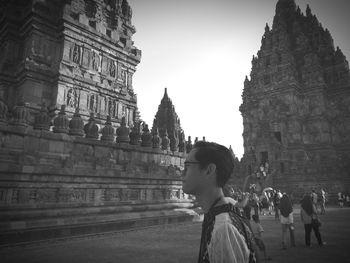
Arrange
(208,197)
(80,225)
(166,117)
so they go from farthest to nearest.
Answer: (166,117), (80,225), (208,197)

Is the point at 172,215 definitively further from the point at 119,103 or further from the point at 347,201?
the point at 347,201

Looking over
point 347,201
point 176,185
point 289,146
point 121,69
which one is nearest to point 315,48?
point 289,146

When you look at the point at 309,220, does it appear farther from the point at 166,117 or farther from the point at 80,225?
the point at 166,117

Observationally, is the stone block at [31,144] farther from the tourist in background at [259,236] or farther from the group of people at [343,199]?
the group of people at [343,199]

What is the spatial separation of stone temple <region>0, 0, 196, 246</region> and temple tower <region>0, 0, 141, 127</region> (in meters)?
0.08

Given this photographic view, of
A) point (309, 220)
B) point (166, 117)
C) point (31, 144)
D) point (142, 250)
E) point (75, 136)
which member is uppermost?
point (166, 117)

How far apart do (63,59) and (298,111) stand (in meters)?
35.8

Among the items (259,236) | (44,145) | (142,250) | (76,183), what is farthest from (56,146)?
(259,236)

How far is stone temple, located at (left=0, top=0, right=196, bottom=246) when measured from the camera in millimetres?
8898

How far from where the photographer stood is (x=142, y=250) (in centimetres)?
744

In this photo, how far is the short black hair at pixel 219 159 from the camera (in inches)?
86.7

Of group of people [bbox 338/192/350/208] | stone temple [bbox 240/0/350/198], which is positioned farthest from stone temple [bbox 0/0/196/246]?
stone temple [bbox 240/0/350/198]

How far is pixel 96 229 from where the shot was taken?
9.66 metres

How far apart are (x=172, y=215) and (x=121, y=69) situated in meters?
15.4
